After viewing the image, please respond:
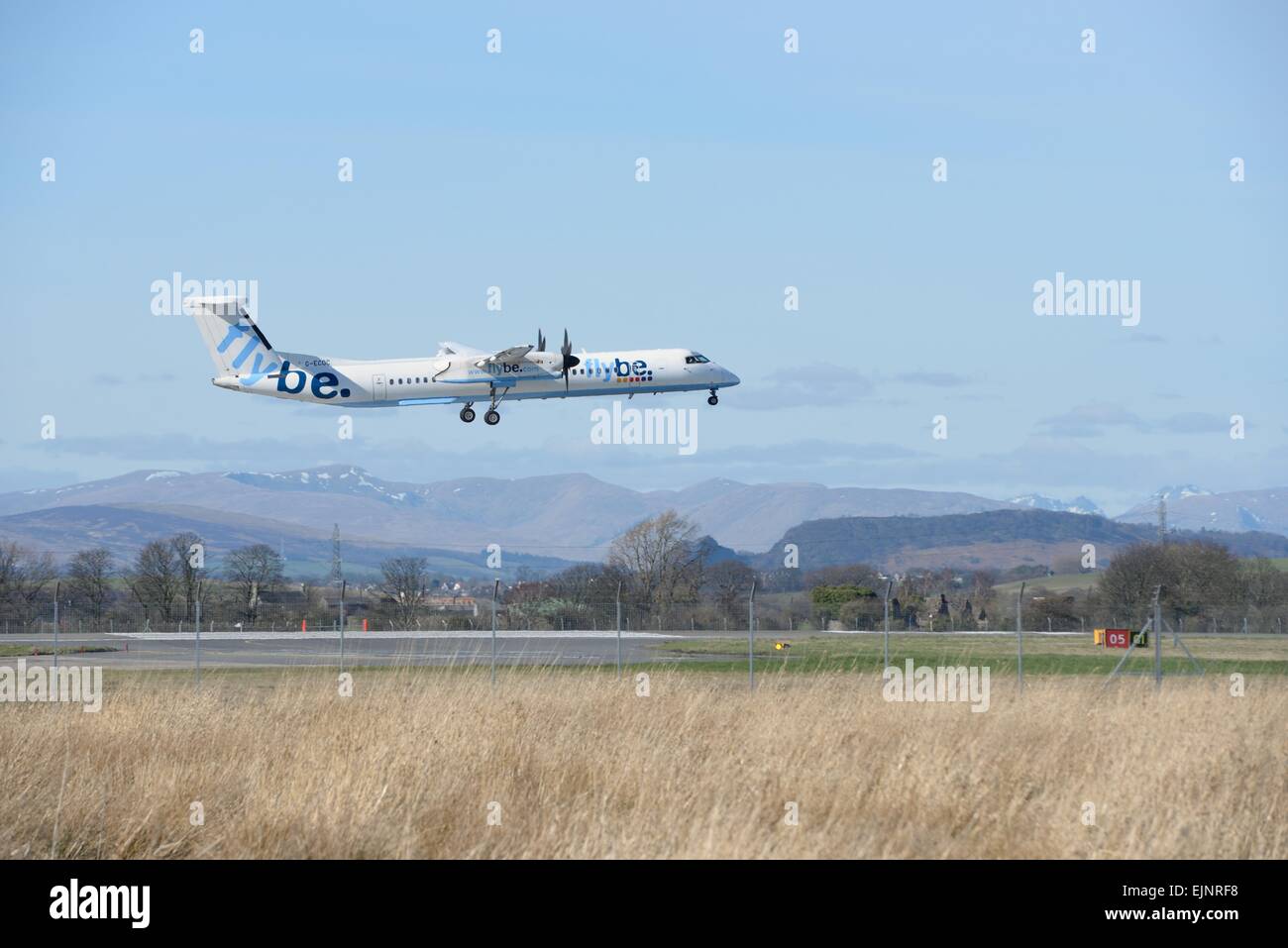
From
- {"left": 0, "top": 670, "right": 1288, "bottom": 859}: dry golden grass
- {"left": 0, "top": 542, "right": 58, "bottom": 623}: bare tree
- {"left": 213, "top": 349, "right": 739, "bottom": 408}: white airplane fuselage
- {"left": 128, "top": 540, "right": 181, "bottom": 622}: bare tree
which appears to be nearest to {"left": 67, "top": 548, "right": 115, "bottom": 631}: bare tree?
{"left": 128, "top": 540, "right": 181, "bottom": 622}: bare tree

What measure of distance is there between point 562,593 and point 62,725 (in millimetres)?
30701

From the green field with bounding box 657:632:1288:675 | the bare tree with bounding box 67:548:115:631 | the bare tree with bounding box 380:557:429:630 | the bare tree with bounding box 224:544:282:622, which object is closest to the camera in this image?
the green field with bounding box 657:632:1288:675

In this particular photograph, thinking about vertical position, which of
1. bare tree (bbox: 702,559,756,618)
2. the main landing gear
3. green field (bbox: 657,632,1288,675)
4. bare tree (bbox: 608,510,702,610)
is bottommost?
green field (bbox: 657,632,1288,675)

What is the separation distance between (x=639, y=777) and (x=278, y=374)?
3783cm

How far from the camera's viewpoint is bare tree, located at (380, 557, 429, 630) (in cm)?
5391

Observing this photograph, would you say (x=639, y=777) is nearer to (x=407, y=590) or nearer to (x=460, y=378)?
(x=460, y=378)

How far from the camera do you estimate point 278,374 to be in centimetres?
5241

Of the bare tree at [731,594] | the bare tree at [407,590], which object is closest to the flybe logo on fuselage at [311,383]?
the bare tree at [407,590]

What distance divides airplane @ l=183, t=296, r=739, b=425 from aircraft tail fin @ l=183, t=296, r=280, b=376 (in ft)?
0.17

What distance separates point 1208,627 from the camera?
1929 inches

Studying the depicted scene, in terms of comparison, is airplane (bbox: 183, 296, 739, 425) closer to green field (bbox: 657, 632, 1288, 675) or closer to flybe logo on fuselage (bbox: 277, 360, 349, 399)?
flybe logo on fuselage (bbox: 277, 360, 349, 399)

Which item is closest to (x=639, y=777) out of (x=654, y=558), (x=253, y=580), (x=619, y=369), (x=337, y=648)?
(x=619, y=369)
